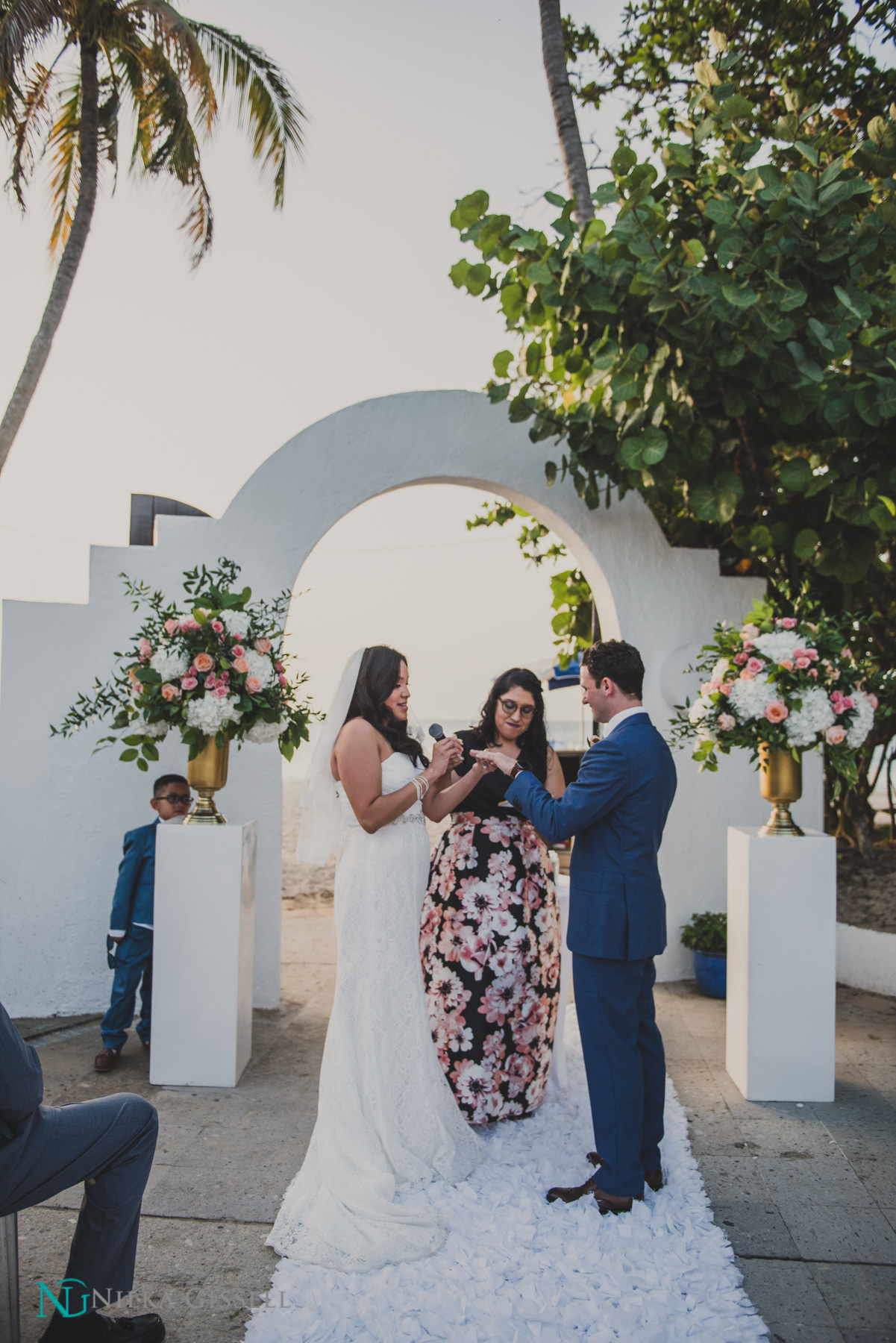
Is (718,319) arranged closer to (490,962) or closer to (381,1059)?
(490,962)

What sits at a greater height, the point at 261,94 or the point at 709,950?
the point at 261,94

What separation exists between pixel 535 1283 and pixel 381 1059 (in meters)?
0.91

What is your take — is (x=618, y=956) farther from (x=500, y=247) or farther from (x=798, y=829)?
(x=500, y=247)

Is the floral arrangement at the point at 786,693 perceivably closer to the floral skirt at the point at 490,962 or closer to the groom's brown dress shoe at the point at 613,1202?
the floral skirt at the point at 490,962

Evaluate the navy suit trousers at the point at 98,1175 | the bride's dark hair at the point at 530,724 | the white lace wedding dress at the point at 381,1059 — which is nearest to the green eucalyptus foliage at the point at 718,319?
the bride's dark hair at the point at 530,724

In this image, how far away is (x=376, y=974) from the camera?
345 centimetres

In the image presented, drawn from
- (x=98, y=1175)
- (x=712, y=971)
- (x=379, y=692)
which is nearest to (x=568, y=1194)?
(x=98, y=1175)

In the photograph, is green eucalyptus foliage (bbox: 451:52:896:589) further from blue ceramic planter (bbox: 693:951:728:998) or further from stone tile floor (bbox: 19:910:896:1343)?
stone tile floor (bbox: 19:910:896:1343)

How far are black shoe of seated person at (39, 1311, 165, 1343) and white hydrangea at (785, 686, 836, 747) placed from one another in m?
3.28

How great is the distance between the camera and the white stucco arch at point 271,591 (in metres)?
5.45

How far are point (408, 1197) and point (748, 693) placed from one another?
250 cm

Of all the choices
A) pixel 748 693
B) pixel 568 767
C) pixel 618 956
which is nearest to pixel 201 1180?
pixel 618 956

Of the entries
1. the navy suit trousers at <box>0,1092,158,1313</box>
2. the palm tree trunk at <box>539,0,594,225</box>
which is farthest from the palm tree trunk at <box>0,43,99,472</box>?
the navy suit trousers at <box>0,1092,158,1313</box>

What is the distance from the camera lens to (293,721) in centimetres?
468
